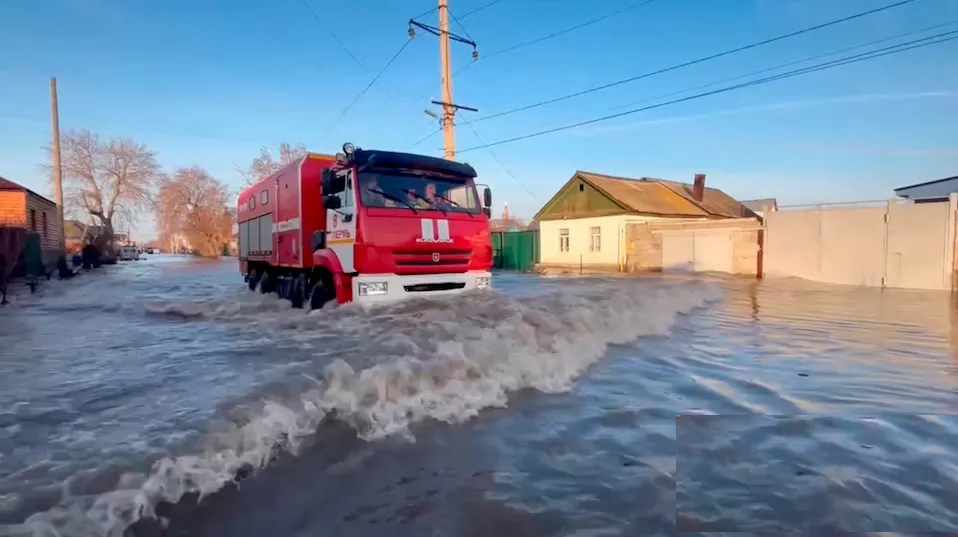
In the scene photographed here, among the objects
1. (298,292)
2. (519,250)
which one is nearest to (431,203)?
(298,292)

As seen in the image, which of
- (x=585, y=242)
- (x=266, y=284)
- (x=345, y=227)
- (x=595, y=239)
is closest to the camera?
(x=345, y=227)

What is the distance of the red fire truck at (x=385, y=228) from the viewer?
24.4ft

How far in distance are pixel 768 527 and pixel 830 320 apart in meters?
9.01

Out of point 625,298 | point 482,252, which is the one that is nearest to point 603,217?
point 625,298

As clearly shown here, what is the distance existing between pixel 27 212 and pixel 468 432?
1187 inches

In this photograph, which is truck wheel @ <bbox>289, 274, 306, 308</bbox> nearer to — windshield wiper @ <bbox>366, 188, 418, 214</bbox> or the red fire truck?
the red fire truck

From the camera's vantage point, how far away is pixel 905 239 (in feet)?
59.3

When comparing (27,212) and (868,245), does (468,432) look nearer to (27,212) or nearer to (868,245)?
(868,245)

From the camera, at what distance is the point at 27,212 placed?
24656mm

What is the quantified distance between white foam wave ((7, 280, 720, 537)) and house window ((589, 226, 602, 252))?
22299mm

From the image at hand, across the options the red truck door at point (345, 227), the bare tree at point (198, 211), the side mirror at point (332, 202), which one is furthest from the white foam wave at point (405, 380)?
the bare tree at point (198, 211)

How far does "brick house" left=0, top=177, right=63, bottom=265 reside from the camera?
2400 centimetres

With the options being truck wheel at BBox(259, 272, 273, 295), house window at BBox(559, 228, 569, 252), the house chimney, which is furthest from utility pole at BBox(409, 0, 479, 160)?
the house chimney

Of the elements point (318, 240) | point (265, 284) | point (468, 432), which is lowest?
point (468, 432)
